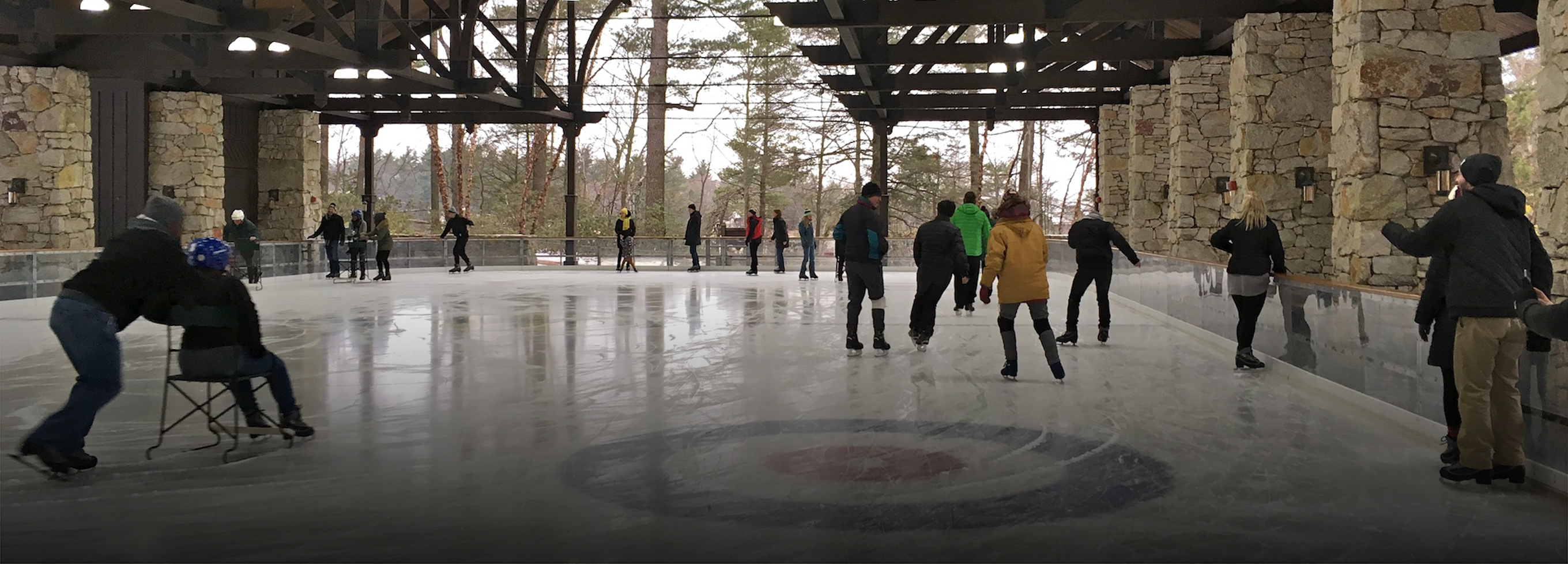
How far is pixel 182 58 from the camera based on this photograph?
16.7 meters

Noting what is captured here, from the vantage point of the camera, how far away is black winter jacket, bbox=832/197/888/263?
9625 millimetres

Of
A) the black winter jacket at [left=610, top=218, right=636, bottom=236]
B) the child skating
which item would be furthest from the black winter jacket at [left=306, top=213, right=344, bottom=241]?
the child skating

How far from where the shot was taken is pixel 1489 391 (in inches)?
192

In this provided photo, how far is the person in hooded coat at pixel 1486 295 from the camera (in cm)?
479

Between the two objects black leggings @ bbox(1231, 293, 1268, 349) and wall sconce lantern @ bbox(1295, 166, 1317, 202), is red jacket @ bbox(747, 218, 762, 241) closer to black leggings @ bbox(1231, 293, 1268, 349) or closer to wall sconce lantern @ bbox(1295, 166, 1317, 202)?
wall sconce lantern @ bbox(1295, 166, 1317, 202)

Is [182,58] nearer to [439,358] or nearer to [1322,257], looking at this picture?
[439,358]

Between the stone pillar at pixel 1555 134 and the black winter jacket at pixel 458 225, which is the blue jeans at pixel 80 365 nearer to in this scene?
the stone pillar at pixel 1555 134

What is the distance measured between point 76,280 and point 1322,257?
12297 millimetres

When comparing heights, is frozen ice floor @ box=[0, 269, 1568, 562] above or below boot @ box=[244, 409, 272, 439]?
below

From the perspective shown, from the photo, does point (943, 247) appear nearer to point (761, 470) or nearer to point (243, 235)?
point (761, 470)

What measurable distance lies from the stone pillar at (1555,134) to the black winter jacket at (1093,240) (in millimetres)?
3873

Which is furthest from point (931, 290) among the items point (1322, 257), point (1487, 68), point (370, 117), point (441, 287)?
point (370, 117)

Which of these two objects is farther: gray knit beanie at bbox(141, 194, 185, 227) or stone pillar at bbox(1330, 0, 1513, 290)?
stone pillar at bbox(1330, 0, 1513, 290)

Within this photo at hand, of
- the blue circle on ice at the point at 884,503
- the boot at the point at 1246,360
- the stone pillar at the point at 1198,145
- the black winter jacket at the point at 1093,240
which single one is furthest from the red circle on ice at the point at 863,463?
the stone pillar at the point at 1198,145
